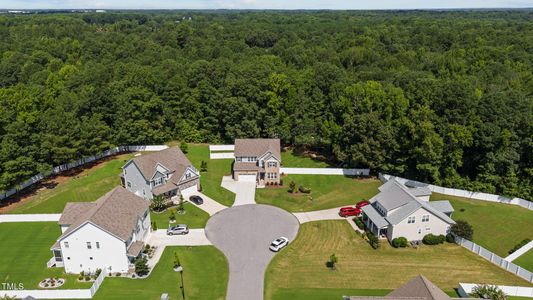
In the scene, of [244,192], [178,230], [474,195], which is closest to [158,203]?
[178,230]

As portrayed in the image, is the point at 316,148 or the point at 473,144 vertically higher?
the point at 473,144

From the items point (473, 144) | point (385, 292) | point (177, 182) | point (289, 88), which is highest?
point (289, 88)

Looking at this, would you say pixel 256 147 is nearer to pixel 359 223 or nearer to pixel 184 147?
pixel 184 147

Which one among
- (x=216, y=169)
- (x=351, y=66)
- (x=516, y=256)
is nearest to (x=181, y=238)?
(x=216, y=169)

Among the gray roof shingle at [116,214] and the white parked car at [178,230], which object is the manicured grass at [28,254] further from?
the white parked car at [178,230]

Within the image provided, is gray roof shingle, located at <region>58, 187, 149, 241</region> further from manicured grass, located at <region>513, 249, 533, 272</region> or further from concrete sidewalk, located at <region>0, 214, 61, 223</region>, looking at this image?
manicured grass, located at <region>513, 249, 533, 272</region>

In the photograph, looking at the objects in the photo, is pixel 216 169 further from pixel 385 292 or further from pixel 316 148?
pixel 385 292

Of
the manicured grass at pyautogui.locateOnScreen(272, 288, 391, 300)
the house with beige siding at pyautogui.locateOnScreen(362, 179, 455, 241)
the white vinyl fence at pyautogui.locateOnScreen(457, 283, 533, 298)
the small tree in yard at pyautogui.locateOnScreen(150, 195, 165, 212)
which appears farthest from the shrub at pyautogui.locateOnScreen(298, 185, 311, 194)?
the white vinyl fence at pyautogui.locateOnScreen(457, 283, 533, 298)
